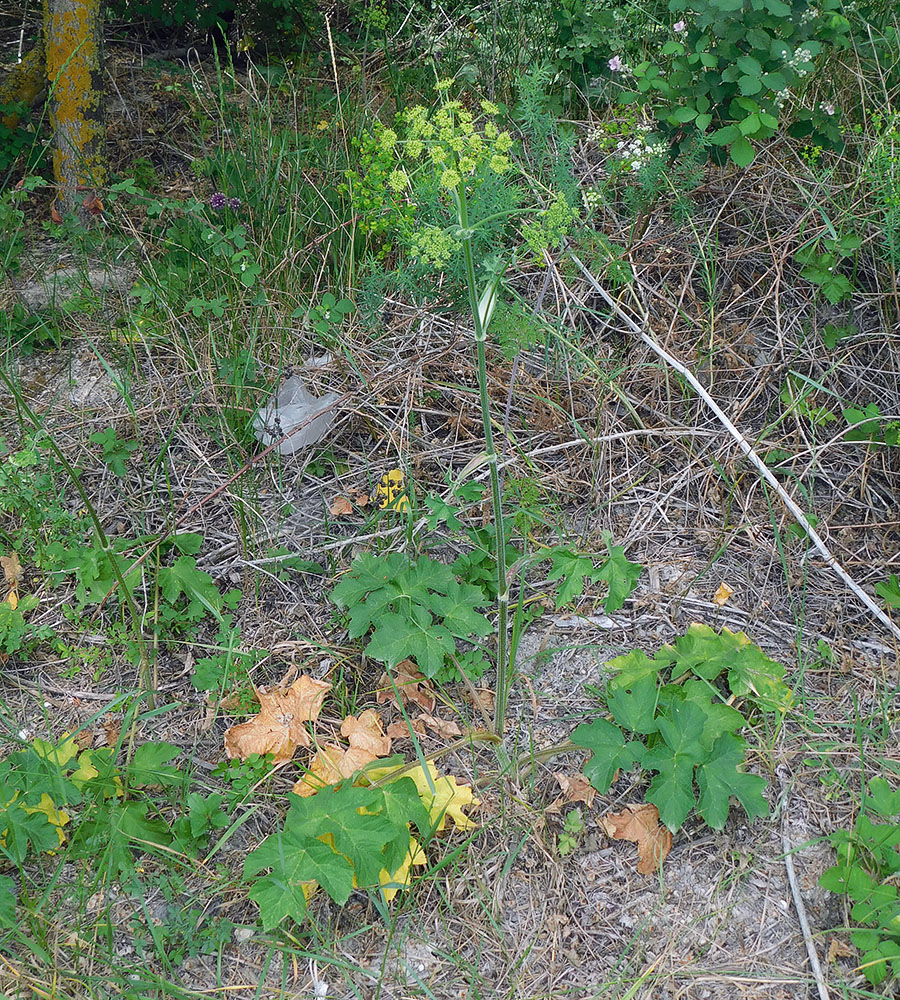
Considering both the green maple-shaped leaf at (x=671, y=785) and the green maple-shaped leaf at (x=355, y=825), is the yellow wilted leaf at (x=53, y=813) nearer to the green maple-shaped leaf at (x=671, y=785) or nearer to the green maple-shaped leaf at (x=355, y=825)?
the green maple-shaped leaf at (x=355, y=825)

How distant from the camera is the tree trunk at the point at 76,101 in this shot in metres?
3.14

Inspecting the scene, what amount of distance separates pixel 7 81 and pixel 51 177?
52 centimetres

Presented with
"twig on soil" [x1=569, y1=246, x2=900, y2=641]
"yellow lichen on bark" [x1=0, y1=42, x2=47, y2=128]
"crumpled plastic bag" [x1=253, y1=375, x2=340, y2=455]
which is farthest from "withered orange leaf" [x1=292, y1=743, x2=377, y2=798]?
"yellow lichen on bark" [x1=0, y1=42, x2=47, y2=128]

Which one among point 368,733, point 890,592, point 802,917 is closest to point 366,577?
point 368,733

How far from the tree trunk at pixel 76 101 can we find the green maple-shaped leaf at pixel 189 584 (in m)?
1.64

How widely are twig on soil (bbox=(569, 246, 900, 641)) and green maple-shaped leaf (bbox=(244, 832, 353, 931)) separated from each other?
4.79 ft

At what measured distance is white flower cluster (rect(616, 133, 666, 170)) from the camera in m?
2.72

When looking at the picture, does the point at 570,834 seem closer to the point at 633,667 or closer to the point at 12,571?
the point at 633,667

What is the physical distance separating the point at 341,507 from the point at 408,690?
63 cm

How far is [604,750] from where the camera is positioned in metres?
1.83

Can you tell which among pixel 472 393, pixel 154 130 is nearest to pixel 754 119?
pixel 472 393

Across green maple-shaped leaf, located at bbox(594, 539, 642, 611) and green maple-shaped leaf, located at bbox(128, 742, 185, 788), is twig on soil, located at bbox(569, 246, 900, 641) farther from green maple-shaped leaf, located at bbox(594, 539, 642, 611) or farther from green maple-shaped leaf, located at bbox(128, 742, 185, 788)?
green maple-shaped leaf, located at bbox(128, 742, 185, 788)

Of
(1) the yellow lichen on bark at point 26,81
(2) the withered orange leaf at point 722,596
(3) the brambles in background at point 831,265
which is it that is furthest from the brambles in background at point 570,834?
(1) the yellow lichen on bark at point 26,81

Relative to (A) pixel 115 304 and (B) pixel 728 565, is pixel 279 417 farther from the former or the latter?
(B) pixel 728 565
